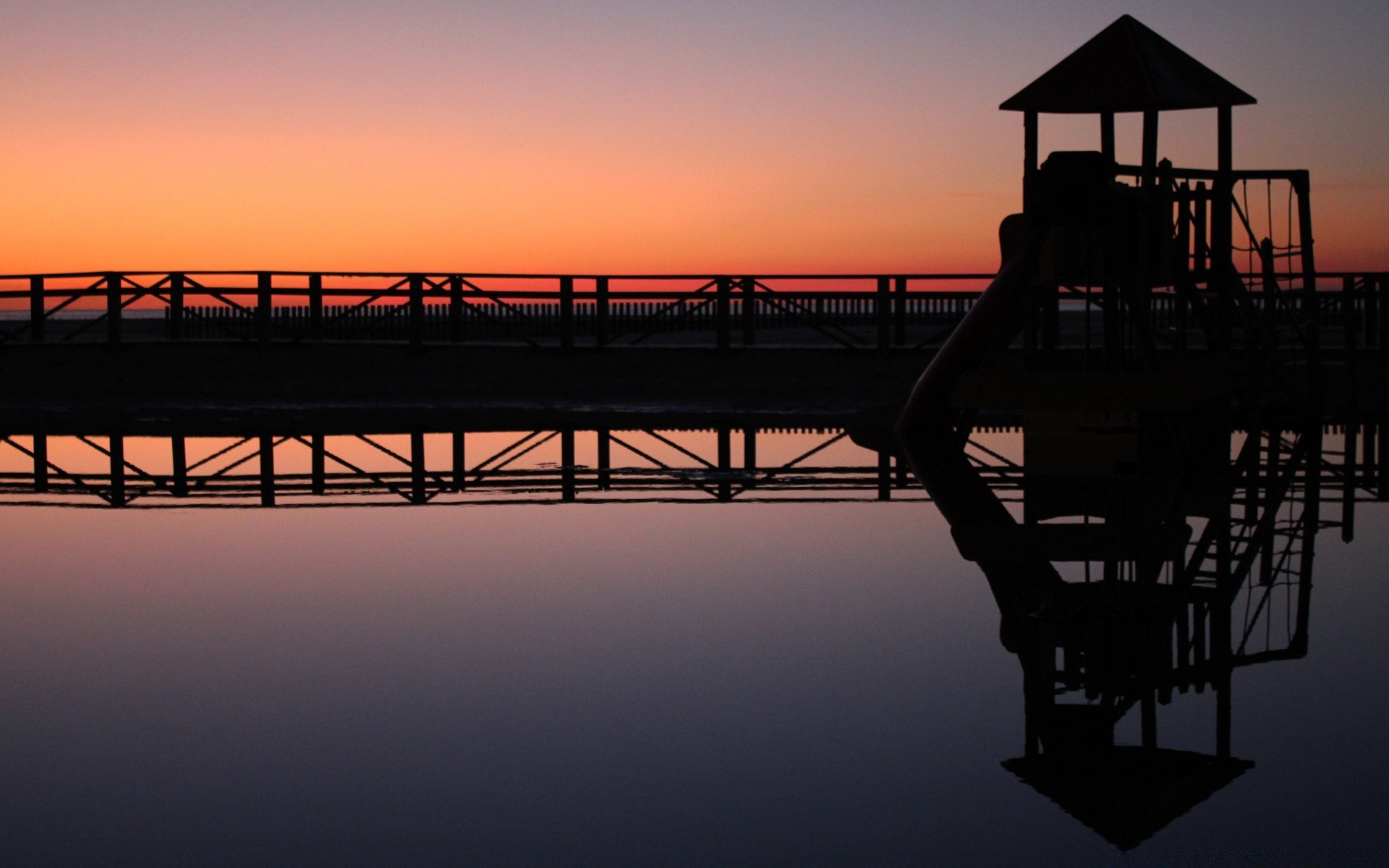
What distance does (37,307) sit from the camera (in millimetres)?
22641

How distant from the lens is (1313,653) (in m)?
5.36

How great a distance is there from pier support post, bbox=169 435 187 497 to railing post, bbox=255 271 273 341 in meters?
5.81

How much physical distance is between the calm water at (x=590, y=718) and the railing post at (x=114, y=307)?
14.8 meters

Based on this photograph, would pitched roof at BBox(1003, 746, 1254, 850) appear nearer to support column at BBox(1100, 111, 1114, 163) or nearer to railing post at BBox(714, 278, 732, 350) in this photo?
support column at BBox(1100, 111, 1114, 163)

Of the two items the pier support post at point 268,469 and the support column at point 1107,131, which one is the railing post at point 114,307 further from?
the support column at point 1107,131

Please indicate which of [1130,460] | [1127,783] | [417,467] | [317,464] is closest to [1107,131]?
[1130,460]

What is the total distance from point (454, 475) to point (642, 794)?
8.11 metres

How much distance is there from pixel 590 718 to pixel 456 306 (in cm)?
1819

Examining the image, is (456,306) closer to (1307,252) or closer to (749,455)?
(749,455)

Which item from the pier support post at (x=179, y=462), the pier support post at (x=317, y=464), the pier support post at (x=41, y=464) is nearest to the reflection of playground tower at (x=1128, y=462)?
the pier support post at (x=317, y=464)

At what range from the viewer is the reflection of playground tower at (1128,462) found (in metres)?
4.47

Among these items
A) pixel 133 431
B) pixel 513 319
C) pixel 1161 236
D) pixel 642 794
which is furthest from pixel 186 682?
pixel 513 319

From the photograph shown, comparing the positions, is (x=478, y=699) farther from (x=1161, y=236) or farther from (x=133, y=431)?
(x=133, y=431)

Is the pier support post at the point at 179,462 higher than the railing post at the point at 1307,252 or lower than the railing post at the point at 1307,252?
lower
